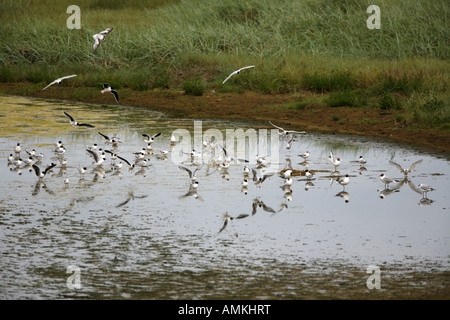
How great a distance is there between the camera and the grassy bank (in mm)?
20016

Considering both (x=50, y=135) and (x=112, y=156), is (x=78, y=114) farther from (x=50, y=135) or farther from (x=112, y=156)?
(x=112, y=156)

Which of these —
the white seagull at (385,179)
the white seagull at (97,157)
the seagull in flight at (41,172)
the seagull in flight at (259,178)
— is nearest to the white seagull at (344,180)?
the white seagull at (385,179)

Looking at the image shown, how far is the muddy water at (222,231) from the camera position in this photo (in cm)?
708

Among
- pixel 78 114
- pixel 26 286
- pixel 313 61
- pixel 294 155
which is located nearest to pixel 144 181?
pixel 294 155

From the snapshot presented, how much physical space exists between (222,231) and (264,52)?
14871 millimetres

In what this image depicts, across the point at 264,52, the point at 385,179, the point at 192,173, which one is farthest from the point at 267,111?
the point at 385,179

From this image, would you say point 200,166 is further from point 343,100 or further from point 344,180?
point 343,100

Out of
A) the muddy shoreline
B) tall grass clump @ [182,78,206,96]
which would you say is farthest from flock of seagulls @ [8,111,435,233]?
tall grass clump @ [182,78,206,96]

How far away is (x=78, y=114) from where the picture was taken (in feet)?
60.5

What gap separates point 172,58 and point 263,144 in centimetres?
902

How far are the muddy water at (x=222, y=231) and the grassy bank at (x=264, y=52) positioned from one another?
20.0 ft

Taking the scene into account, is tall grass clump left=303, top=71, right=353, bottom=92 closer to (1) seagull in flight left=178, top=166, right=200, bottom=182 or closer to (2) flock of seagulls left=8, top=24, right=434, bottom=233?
(2) flock of seagulls left=8, top=24, right=434, bottom=233

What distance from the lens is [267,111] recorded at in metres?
18.7

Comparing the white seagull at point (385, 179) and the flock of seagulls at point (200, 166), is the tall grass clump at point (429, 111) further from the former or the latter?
the white seagull at point (385, 179)
